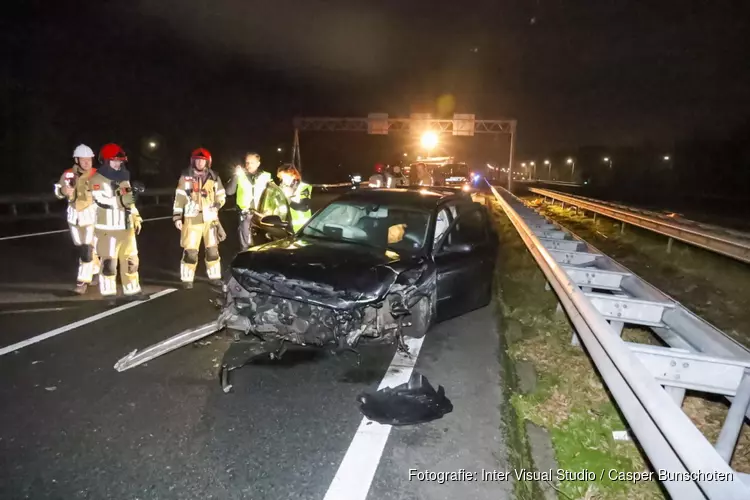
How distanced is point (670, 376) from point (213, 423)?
2.88m

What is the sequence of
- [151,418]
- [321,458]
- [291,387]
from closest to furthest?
[321,458] < [151,418] < [291,387]

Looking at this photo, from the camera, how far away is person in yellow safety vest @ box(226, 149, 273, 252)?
8078mm

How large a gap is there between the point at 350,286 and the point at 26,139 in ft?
106

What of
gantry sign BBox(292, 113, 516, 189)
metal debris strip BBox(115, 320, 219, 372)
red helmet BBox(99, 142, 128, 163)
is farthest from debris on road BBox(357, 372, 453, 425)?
gantry sign BBox(292, 113, 516, 189)

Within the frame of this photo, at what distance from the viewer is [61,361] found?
4.76 meters

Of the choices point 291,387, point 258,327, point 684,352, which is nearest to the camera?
point 684,352

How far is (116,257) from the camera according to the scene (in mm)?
7008

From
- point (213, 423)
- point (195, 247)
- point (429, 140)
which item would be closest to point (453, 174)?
point (429, 140)

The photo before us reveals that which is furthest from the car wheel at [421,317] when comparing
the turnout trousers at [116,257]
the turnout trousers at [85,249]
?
the turnout trousers at [85,249]

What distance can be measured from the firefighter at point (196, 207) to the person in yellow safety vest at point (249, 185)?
1.11 feet

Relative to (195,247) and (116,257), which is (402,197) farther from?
(116,257)

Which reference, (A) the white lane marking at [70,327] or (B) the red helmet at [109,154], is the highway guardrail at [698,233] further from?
(B) the red helmet at [109,154]

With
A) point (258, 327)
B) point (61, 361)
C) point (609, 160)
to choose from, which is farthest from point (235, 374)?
point (609, 160)

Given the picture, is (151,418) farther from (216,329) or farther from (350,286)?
(350,286)
